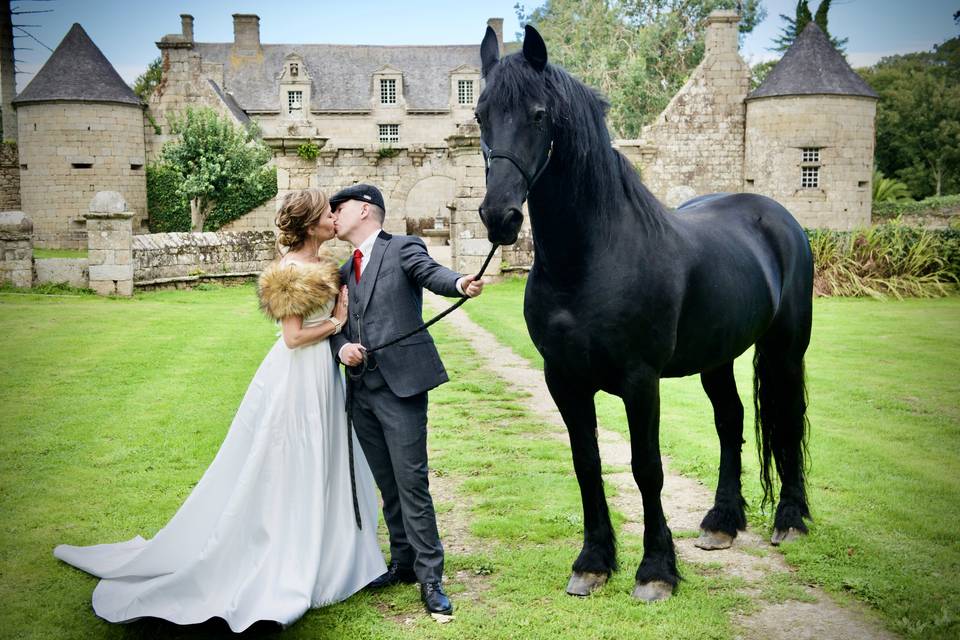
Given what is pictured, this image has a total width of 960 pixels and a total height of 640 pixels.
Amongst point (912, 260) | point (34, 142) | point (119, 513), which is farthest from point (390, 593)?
point (34, 142)

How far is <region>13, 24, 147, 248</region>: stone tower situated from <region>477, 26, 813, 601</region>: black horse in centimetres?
3346

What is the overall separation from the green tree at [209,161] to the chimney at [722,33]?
62.2ft

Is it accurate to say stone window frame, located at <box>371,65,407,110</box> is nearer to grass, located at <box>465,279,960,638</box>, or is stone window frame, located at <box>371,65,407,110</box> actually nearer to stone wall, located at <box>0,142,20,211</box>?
stone wall, located at <box>0,142,20,211</box>

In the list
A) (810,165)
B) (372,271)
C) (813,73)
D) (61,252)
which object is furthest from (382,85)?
(372,271)

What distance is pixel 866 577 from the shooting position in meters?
4.13

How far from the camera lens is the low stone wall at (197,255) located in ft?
59.5

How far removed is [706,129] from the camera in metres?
31.5

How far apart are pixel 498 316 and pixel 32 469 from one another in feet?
30.4

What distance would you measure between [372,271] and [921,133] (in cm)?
4970

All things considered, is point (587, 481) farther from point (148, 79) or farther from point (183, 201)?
point (148, 79)

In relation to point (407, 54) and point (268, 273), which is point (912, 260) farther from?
point (407, 54)

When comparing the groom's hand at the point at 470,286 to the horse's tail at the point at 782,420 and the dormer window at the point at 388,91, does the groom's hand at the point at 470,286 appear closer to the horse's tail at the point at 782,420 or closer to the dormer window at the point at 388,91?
the horse's tail at the point at 782,420

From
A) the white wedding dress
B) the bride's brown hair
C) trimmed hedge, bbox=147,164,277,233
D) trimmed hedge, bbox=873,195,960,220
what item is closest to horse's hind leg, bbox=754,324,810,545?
the white wedding dress

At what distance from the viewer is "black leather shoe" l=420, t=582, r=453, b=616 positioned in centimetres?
379
